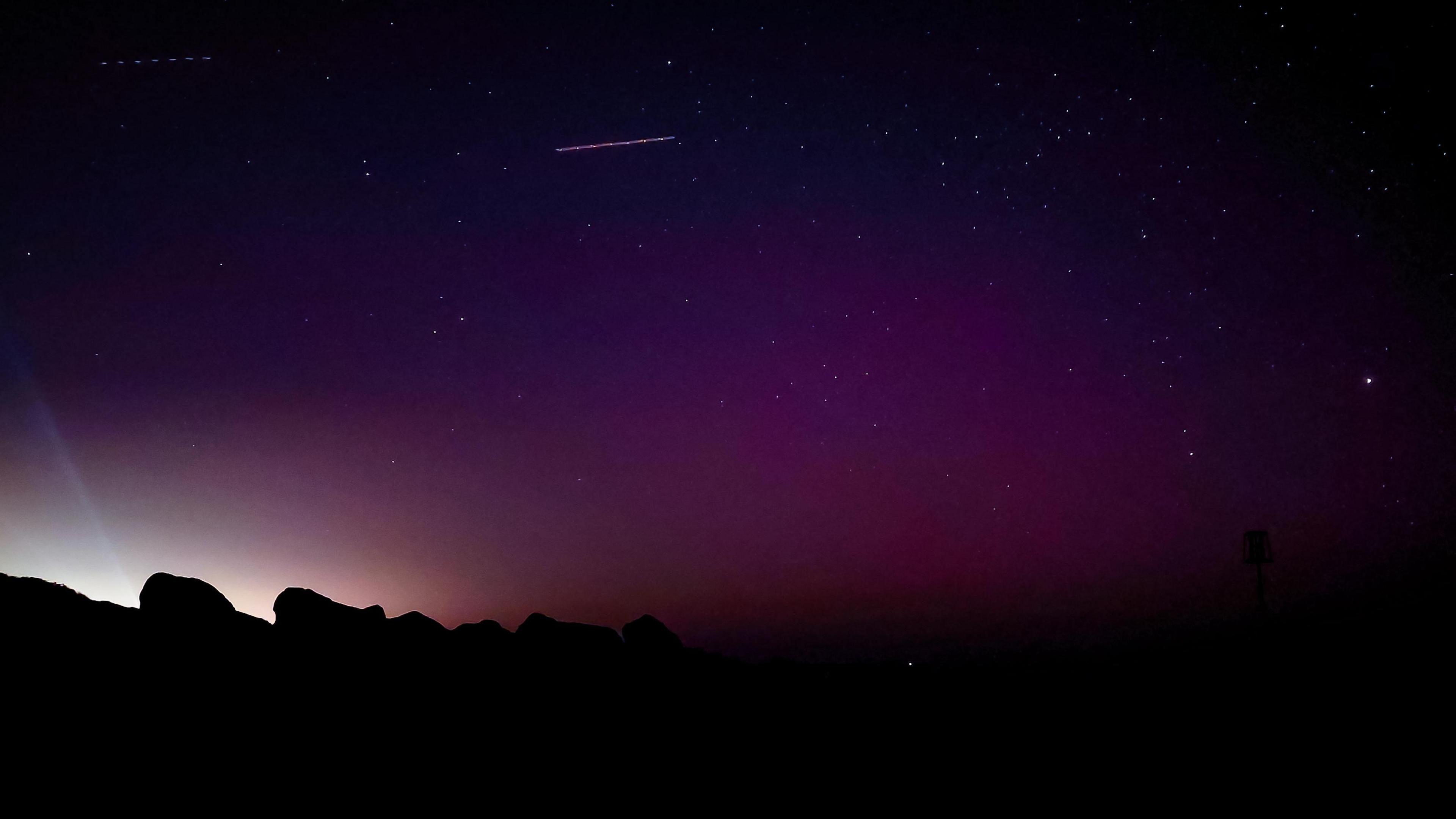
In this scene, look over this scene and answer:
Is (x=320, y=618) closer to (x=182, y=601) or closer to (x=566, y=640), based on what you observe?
(x=182, y=601)

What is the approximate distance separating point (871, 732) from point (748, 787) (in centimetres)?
352

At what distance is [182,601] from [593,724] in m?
7.77

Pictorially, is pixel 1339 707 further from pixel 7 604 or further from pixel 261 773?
pixel 7 604

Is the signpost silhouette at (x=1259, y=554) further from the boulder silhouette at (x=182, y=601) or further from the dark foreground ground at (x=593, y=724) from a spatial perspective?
the boulder silhouette at (x=182, y=601)

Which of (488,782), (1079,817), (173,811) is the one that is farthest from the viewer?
(488,782)

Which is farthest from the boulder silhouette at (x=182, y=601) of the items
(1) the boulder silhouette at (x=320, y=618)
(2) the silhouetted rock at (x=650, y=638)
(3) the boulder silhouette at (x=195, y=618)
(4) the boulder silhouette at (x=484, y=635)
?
(2) the silhouetted rock at (x=650, y=638)

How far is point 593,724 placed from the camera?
44.7ft

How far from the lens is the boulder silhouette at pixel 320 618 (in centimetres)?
1484

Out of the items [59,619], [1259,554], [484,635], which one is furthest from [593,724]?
[1259,554]

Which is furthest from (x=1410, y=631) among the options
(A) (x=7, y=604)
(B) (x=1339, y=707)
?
(A) (x=7, y=604)

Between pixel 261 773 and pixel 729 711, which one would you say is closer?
pixel 261 773

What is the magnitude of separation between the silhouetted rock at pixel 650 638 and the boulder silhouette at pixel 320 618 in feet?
21.3

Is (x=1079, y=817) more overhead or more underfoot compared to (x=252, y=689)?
more underfoot

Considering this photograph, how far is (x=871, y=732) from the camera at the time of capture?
14.5 metres
